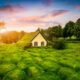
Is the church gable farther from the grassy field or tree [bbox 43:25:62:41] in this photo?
tree [bbox 43:25:62:41]

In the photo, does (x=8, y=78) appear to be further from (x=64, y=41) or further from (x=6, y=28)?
(x=64, y=41)

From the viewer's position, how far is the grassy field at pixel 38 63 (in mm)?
9336

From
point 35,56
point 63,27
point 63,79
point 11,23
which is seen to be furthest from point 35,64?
point 63,27

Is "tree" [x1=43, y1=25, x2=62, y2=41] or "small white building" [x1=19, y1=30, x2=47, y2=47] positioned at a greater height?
"tree" [x1=43, y1=25, x2=62, y2=41]

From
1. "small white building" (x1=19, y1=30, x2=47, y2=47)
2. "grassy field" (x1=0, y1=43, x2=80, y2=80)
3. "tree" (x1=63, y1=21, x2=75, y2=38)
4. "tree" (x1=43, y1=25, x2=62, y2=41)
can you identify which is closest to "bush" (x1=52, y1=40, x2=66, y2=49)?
"grassy field" (x1=0, y1=43, x2=80, y2=80)

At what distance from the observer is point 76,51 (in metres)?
11.9

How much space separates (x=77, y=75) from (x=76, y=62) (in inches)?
44.3

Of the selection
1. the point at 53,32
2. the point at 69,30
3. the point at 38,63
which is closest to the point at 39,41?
the point at 53,32

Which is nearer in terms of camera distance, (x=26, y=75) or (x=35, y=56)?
(x=26, y=75)

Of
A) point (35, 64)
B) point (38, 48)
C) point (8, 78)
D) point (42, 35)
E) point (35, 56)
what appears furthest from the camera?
point (42, 35)

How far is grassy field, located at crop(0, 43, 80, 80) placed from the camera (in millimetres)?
9336

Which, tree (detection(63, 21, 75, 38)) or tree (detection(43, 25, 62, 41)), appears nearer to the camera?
tree (detection(43, 25, 62, 41))

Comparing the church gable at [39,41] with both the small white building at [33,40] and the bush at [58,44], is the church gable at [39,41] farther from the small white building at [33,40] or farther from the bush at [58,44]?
the bush at [58,44]

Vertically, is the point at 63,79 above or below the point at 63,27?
below
